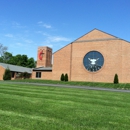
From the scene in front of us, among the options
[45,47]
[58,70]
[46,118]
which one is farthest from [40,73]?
[46,118]

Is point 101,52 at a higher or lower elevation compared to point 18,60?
lower

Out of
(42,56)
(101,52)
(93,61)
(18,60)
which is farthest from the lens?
(18,60)

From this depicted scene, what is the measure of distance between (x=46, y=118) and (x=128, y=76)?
31237 millimetres

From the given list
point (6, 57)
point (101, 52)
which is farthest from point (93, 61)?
point (6, 57)

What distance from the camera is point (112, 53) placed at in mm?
35875

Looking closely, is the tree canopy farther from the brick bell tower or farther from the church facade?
the church facade

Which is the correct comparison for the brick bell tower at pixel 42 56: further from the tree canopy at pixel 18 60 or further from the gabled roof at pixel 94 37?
the gabled roof at pixel 94 37

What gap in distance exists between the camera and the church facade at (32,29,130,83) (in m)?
34.9

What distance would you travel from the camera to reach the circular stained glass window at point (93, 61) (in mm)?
36938

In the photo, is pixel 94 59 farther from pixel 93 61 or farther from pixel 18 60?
pixel 18 60

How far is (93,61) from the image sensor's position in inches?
1497

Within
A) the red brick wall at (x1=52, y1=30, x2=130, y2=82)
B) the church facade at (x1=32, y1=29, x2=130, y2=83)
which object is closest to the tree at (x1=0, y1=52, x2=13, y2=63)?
the church facade at (x1=32, y1=29, x2=130, y2=83)

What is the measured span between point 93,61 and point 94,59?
20.0 inches

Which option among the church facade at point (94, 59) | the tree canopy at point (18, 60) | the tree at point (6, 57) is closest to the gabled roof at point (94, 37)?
the church facade at point (94, 59)
